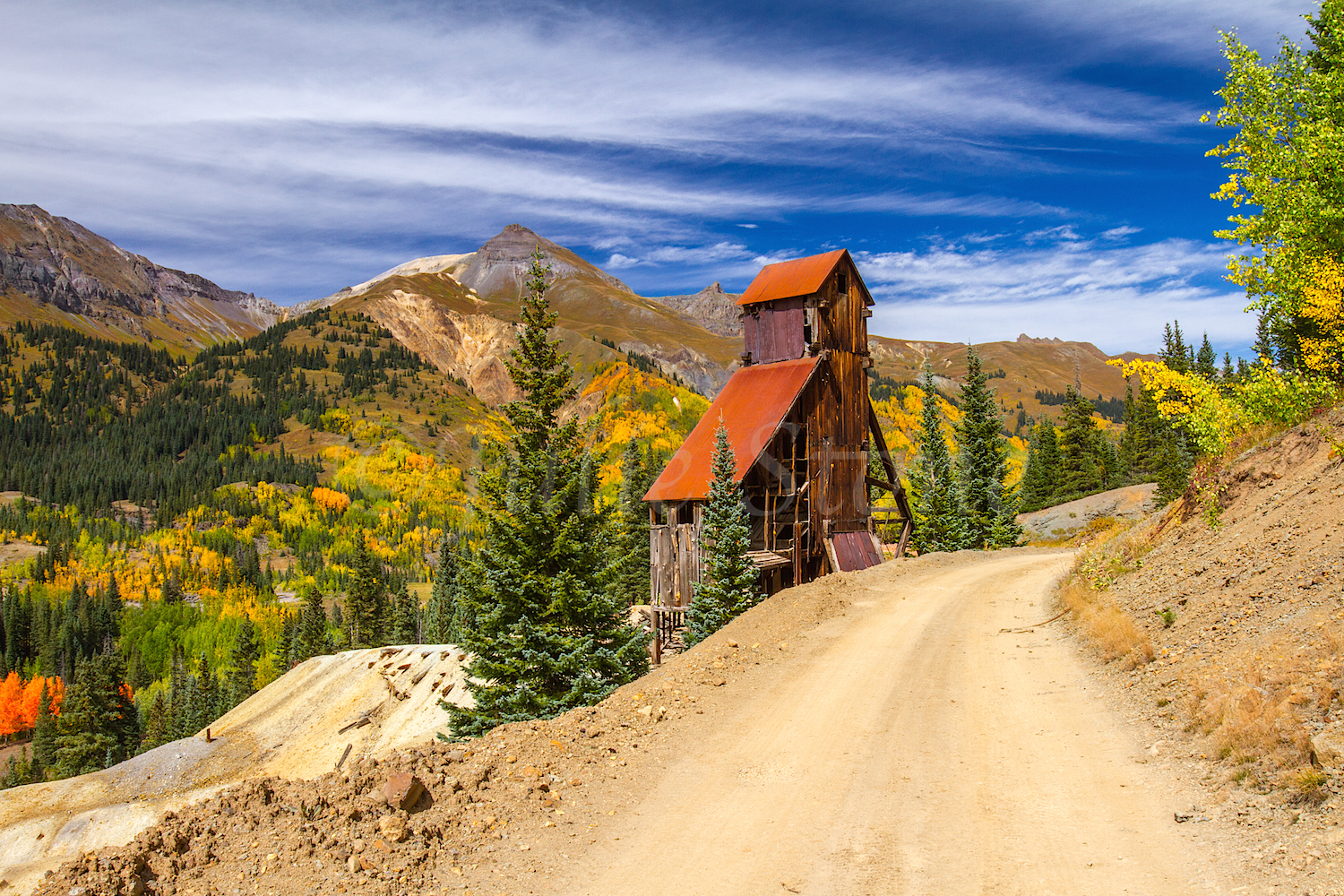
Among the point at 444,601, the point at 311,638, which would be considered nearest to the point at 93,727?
the point at 311,638

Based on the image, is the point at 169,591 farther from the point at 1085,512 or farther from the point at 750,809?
the point at 750,809

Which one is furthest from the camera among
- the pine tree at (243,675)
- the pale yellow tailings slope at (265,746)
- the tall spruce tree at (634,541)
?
the pine tree at (243,675)

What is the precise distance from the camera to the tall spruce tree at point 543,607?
1878 centimetres

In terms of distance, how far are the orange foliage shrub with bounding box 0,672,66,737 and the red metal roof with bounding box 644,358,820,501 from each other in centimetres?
13335

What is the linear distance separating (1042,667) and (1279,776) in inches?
232

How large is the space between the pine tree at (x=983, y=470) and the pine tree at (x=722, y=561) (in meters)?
24.4

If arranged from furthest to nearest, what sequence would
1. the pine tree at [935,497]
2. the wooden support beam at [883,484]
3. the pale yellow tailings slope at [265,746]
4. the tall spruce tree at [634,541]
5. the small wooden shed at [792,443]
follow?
the tall spruce tree at [634,541] → the pine tree at [935,497] → the pale yellow tailings slope at [265,746] → the wooden support beam at [883,484] → the small wooden shed at [792,443]

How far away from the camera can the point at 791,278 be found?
30953 millimetres

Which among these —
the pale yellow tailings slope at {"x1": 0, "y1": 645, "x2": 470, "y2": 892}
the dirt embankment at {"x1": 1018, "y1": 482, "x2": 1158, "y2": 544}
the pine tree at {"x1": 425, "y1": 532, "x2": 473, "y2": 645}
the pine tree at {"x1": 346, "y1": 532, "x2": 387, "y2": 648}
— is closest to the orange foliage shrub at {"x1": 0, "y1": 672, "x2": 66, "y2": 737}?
the pine tree at {"x1": 346, "y1": 532, "x2": 387, "y2": 648}

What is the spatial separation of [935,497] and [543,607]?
30893 mm

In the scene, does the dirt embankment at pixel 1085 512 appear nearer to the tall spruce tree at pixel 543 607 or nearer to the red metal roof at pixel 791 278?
the red metal roof at pixel 791 278

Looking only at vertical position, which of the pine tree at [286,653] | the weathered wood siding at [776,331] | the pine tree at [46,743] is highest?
the weathered wood siding at [776,331]

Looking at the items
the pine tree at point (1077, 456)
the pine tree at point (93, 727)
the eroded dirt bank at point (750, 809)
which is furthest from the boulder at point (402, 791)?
the pine tree at point (93, 727)

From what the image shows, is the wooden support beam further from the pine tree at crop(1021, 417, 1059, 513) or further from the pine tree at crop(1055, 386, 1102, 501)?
the pine tree at crop(1021, 417, 1059, 513)
